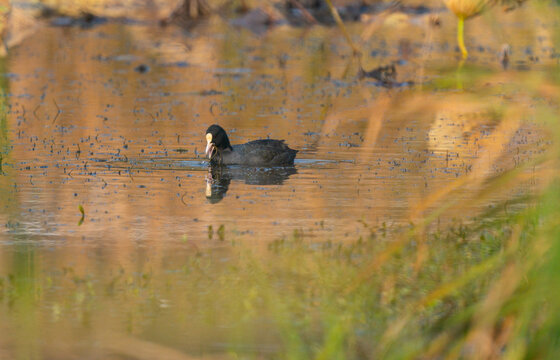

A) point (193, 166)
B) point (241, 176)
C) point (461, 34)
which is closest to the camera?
point (241, 176)

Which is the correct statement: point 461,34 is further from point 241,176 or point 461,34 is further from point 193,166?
point 193,166

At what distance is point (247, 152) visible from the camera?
1414 cm

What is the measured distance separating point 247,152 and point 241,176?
2.23 feet

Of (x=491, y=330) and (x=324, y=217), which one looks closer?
(x=491, y=330)

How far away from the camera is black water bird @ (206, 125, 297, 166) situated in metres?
13.8

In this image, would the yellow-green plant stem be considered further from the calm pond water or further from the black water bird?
the black water bird

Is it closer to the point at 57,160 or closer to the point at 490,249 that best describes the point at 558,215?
the point at 490,249

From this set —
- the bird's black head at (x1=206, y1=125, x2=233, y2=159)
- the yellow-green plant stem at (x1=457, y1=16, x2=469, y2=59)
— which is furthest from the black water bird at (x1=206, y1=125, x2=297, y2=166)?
the yellow-green plant stem at (x1=457, y1=16, x2=469, y2=59)

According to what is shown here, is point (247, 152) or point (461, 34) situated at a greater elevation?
point (461, 34)

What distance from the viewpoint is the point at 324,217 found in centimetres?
1048

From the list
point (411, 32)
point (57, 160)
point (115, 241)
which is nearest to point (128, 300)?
point (115, 241)

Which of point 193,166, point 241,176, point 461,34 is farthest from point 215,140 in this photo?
point 461,34

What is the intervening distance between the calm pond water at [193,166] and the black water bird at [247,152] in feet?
0.57

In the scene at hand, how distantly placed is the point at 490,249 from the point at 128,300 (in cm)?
294
